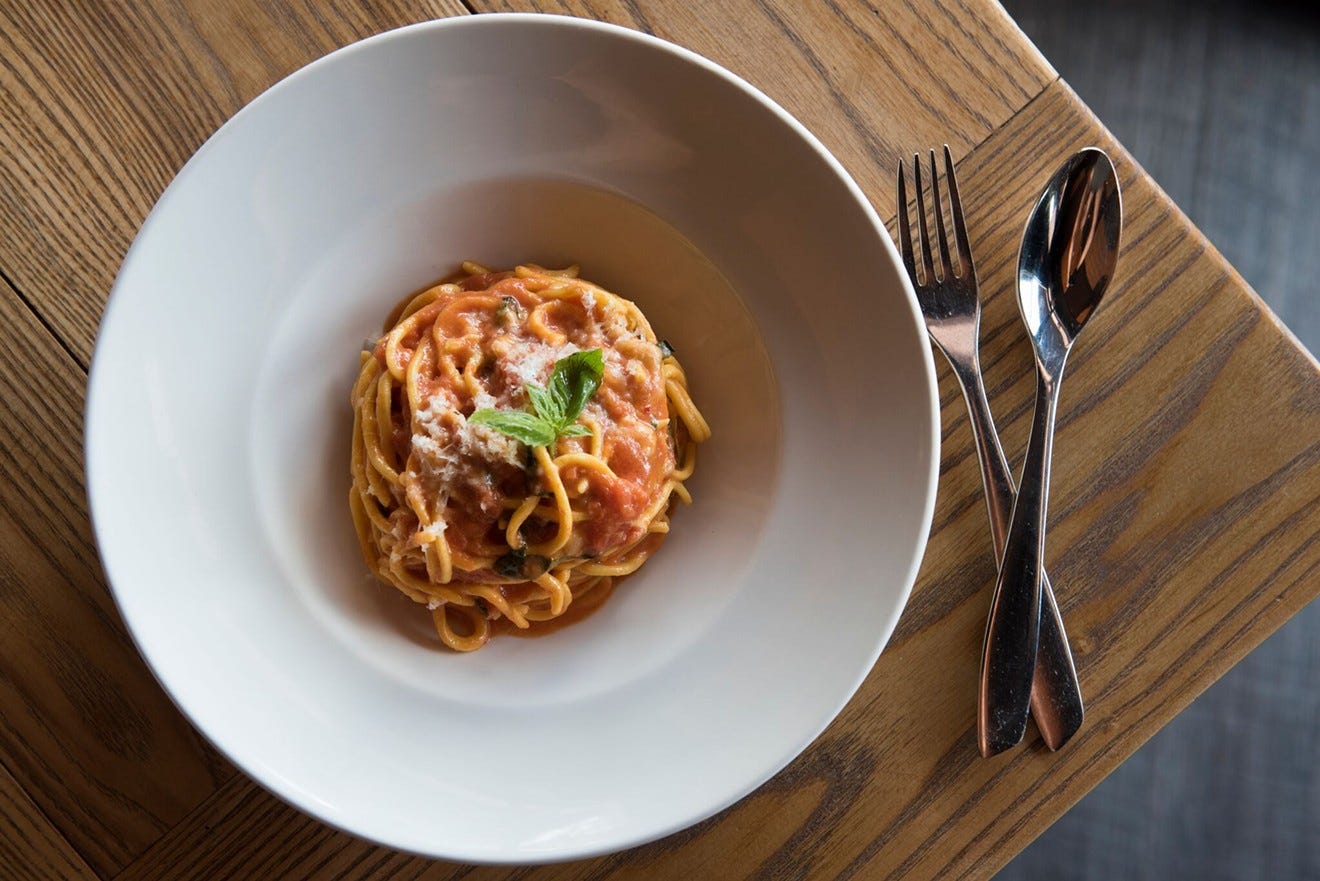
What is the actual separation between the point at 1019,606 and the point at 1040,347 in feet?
1.99

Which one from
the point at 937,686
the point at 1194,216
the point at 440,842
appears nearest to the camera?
the point at 440,842

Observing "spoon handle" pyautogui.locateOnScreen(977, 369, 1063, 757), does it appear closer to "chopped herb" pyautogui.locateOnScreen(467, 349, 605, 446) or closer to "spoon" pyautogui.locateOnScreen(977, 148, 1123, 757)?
"spoon" pyautogui.locateOnScreen(977, 148, 1123, 757)

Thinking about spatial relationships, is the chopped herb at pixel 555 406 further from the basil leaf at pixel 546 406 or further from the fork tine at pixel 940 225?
the fork tine at pixel 940 225

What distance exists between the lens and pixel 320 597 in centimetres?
223

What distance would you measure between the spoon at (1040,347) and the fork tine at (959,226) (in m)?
0.14

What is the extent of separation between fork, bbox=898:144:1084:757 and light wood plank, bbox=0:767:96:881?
7.02ft

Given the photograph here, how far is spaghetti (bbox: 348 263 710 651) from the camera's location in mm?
2221

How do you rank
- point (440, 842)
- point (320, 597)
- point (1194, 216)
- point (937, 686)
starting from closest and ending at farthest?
point (440, 842)
point (320, 597)
point (937, 686)
point (1194, 216)

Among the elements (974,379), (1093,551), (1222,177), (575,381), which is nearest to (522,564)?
(575,381)

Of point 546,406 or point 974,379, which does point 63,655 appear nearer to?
point 546,406

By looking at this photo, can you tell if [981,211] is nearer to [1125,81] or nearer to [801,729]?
[801,729]

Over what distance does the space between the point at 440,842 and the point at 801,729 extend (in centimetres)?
74

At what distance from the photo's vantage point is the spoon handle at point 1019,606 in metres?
2.38

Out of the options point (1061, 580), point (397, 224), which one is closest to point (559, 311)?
point (397, 224)
